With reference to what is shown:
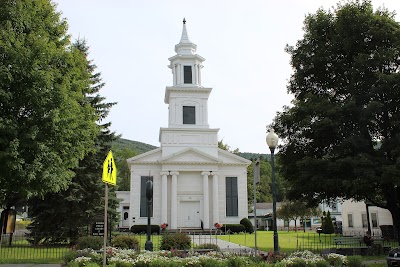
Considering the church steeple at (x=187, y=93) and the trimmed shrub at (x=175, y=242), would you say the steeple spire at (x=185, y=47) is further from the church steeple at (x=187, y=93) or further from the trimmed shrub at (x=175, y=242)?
the trimmed shrub at (x=175, y=242)

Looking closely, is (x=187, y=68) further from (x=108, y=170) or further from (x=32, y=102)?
(x=108, y=170)

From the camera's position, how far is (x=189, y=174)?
45.5 metres

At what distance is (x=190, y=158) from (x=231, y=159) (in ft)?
16.7

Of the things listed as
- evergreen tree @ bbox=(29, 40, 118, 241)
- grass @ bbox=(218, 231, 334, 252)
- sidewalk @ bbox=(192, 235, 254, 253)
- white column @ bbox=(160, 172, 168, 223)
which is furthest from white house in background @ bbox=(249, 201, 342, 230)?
evergreen tree @ bbox=(29, 40, 118, 241)

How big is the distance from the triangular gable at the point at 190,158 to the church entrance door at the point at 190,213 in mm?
4679

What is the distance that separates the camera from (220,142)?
71.2m

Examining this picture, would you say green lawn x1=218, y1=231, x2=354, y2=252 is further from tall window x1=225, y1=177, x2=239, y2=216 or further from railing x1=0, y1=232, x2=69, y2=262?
tall window x1=225, y1=177, x2=239, y2=216

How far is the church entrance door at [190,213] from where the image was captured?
4444 cm

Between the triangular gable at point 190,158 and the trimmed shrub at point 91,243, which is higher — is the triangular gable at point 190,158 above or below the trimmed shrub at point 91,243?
above

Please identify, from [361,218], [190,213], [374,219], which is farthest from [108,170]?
[190,213]

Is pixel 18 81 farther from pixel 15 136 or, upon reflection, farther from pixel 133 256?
pixel 133 256

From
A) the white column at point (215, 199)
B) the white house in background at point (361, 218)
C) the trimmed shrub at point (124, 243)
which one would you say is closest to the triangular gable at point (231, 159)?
the white column at point (215, 199)

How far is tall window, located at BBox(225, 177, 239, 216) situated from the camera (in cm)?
4528

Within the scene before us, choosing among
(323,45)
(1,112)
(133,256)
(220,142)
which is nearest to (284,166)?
(323,45)
